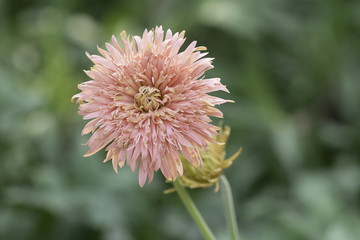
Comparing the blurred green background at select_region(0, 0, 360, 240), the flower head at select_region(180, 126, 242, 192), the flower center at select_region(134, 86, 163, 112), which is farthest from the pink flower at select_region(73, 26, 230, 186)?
the blurred green background at select_region(0, 0, 360, 240)

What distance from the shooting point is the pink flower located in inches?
49.3

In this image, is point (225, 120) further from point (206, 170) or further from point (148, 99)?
point (148, 99)

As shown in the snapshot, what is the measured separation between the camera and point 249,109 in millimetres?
3354

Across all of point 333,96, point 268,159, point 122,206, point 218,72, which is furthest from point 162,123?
point 333,96

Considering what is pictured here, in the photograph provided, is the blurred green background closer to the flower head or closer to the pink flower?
the flower head

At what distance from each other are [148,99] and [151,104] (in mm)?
16

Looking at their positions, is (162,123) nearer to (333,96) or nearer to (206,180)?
(206,180)

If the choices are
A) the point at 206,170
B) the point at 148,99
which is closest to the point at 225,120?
the point at 206,170

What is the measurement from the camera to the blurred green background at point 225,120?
262 cm

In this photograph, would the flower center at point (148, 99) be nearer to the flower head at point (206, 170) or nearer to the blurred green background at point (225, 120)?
the flower head at point (206, 170)

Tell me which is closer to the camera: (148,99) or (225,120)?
(148,99)

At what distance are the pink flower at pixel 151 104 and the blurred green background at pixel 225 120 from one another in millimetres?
1195

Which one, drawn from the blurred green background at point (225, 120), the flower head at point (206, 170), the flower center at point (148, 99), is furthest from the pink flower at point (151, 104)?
the blurred green background at point (225, 120)

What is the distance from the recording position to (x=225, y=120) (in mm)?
3254
